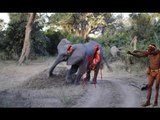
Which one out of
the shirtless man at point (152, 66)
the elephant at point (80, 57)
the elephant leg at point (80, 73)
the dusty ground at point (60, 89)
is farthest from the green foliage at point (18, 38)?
the shirtless man at point (152, 66)

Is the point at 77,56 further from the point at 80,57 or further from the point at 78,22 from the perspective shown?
the point at 78,22

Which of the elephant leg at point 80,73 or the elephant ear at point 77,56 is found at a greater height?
the elephant ear at point 77,56

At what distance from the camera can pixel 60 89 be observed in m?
6.62

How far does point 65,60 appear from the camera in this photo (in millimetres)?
6773

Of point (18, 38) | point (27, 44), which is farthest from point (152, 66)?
point (18, 38)

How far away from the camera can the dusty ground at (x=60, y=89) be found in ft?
21.4

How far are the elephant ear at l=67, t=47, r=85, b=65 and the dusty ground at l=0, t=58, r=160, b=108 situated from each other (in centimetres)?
12

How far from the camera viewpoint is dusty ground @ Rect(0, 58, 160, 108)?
652cm

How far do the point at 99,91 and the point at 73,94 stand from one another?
0.38 meters

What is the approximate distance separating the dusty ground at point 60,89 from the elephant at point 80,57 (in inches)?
3.7

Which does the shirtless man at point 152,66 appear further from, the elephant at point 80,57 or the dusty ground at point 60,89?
the elephant at point 80,57

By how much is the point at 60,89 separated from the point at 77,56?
55 cm
